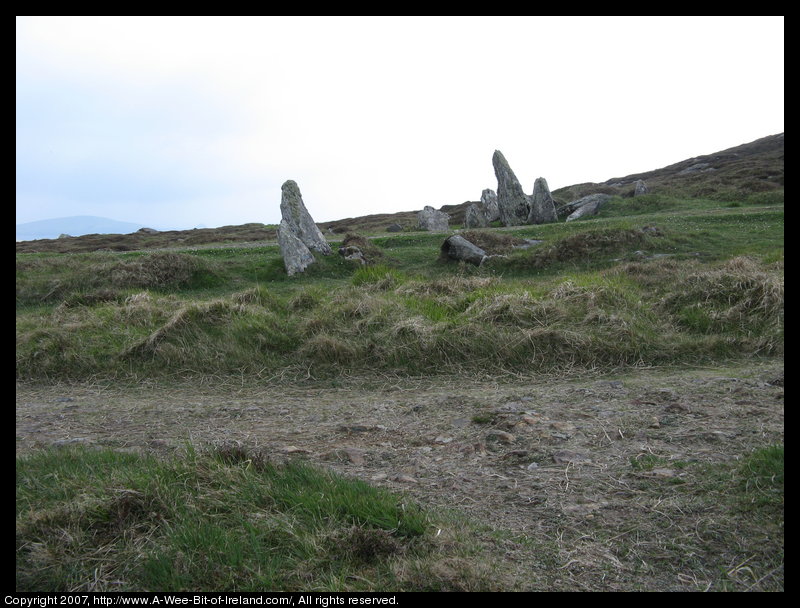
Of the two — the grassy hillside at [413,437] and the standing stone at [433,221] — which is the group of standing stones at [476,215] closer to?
the standing stone at [433,221]

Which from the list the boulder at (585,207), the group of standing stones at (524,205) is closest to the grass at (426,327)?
the boulder at (585,207)

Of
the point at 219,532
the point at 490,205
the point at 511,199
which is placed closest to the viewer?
the point at 219,532

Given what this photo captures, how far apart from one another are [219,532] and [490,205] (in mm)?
27025

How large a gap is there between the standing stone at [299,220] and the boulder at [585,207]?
1066 centimetres

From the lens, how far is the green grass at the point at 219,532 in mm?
2643

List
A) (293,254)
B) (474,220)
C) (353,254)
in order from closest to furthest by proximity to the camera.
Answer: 1. (293,254)
2. (353,254)
3. (474,220)

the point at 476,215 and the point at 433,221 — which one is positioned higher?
the point at 476,215

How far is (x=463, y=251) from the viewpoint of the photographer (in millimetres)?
13797

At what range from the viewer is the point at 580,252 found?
43.2ft

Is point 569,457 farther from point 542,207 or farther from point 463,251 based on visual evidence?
point 542,207

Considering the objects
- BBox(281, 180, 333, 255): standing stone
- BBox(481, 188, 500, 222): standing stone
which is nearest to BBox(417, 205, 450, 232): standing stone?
BBox(481, 188, 500, 222): standing stone

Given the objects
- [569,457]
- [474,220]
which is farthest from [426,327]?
[474,220]

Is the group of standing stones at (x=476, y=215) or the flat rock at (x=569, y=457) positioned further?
the group of standing stones at (x=476, y=215)
